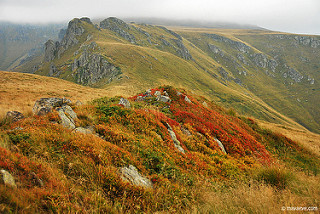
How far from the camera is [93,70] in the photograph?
76.5 m

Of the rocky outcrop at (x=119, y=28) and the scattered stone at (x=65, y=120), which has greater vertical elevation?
the rocky outcrop at (x=119, y=28)

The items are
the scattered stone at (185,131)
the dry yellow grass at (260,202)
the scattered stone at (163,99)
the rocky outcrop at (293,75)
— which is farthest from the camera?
the rocky outcrop at (293,75)

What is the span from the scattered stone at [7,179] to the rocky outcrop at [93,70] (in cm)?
6392

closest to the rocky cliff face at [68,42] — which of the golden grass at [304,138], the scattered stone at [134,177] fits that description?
the golden grass at [304,138]

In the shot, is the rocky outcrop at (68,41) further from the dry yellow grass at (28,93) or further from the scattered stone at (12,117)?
the scattered stone at (12,117)

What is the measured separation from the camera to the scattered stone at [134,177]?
4336 millimetres

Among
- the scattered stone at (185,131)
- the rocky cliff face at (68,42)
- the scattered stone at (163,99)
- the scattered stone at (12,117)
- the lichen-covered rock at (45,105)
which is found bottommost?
the scattered stone at (185,131)

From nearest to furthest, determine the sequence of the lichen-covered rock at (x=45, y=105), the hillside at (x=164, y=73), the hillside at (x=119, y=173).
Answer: the hillside at (x=119, y=173) → the lichen-covered rock at (x=45, y=105) → the hillside at (x=164, y=73)

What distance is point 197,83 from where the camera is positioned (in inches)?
3893

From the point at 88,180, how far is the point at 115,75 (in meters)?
65.8

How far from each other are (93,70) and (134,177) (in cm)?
8268

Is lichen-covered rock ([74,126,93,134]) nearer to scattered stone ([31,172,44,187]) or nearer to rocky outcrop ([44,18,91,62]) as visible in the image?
scattered stone ([31,172,44,187])

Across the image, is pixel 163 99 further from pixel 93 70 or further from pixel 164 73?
pixel 93 70

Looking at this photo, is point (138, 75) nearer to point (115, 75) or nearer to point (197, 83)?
point (115, 75)
